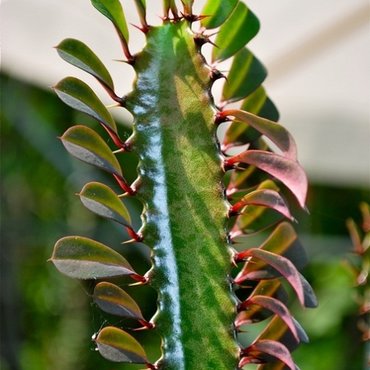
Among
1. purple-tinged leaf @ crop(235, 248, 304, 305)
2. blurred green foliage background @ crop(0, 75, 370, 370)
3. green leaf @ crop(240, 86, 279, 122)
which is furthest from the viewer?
blurred green foliage background @ crop(0, 75, 370, 370)

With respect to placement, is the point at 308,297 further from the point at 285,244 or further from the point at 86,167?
the point at 86,167

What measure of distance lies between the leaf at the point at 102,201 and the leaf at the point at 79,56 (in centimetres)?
6

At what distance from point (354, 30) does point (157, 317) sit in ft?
7.02

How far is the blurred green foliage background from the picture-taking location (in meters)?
2.16

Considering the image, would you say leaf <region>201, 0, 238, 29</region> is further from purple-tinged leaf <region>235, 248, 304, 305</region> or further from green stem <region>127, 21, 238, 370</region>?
purple-tinged leaf <region>235, 248, 304, 305</region>

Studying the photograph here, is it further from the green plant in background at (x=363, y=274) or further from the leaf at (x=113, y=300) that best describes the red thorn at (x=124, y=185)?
the green plant in background at (x=363, y=274)

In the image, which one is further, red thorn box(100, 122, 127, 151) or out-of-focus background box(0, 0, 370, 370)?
out-of-focus background box(0, 0, 370, 370)

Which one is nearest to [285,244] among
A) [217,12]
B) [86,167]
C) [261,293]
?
[261,293]

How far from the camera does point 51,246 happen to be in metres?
2.40

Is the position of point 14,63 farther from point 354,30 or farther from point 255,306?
point 255,306

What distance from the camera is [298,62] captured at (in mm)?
2680

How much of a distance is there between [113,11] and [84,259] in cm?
13

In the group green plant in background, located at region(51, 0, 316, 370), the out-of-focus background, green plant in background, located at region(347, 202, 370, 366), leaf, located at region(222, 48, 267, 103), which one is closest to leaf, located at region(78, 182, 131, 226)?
green plant in background, located at region(51, 0, 316, 370)

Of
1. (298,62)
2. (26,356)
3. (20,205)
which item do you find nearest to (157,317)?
(26,356)
